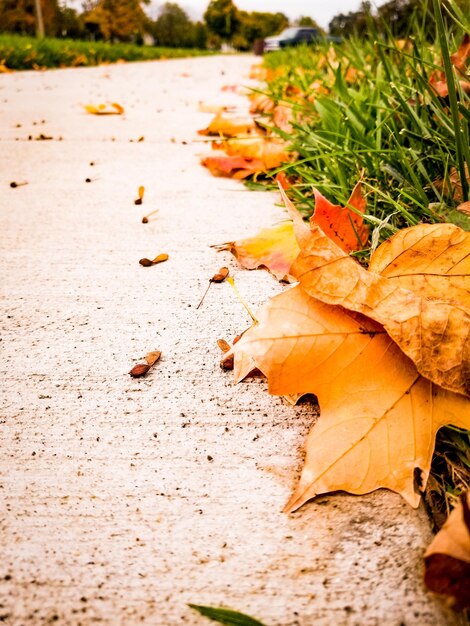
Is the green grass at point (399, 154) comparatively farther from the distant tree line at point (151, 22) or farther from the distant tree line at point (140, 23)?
the distant tree line at point (140, 23)

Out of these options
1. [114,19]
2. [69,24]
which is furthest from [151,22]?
[69,24]

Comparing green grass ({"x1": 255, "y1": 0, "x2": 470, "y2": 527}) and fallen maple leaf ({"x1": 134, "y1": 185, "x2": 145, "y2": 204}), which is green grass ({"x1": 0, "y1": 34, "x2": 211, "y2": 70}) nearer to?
fallen maple leaf ({"x1": 134, "y1": 185, "x2": 145, "y2": 204})

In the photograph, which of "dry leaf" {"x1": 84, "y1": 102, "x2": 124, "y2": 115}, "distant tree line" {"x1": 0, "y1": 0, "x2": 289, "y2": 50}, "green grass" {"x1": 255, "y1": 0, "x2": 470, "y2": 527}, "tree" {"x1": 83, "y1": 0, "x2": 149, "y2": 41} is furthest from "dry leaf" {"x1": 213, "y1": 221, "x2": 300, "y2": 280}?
"tree" {"x1": 83, "y1": 0, "x2": 149, "y2": 41}

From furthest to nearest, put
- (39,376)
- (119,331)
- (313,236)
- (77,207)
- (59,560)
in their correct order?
1. (77,207)
2. (119,331)
3. (39,376)
4. (313,236)
5. (59,560)

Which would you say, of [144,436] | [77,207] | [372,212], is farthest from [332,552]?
[77,207]

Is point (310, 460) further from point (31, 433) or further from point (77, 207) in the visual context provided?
point (77, 207)

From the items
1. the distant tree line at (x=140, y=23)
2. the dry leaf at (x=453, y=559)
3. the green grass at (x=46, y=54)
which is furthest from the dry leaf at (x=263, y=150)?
the distant tree line at (x=140, y=23)
